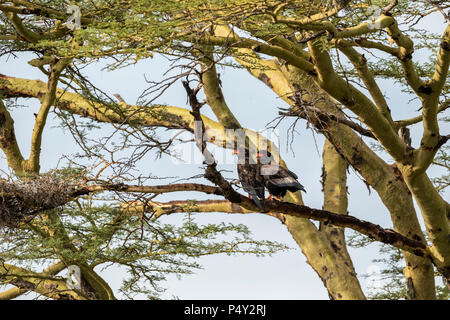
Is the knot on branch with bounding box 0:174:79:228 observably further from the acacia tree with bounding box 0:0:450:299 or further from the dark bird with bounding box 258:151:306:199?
the dark bird with bounding box 258:151:306:199

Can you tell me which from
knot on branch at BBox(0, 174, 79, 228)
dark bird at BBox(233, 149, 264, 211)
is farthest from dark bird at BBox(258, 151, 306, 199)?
knot on branch at BBox(0, 174, 79, 228)

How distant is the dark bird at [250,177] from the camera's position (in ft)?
18.4

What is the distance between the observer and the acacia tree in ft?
16.9

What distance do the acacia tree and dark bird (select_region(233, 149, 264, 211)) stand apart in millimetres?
222

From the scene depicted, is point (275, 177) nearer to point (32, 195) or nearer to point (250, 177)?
point (250, 177)

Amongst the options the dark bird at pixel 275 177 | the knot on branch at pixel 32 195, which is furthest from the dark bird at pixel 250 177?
the knot on branch at pixel 32 195

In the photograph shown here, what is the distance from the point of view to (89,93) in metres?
7.99

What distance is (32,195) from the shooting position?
5.79m

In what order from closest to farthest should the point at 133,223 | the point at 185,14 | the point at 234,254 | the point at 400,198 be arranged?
the point at 185,14, the point at 400,198, the point at 133,223, the point at 234,254

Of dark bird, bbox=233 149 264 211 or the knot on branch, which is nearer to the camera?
dark bird, bbox=233 149 264 211
